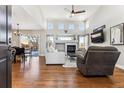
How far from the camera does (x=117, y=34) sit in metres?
6.34

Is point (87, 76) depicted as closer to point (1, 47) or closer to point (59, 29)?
point (1, 47)

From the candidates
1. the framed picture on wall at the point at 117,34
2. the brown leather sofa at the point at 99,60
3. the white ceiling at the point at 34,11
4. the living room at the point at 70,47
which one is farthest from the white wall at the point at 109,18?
the brown leather sofa at the point at 99,60

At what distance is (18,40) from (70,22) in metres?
4.75

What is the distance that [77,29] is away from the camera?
12.7 meters

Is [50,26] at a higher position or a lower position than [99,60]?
higher

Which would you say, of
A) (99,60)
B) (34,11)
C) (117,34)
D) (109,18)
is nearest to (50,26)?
(34,11)

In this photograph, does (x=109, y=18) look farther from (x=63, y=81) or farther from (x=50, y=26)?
(x=50, y=26)

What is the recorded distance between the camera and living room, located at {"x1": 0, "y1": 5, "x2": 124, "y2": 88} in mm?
4105

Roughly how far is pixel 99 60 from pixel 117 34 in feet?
8.61

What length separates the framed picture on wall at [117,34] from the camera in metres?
5.95

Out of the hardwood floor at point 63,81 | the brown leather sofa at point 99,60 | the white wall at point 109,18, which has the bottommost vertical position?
the hardwood floor at point 63,81

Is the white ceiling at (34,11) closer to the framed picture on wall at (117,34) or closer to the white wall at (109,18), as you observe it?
the white wall at (109,18)
